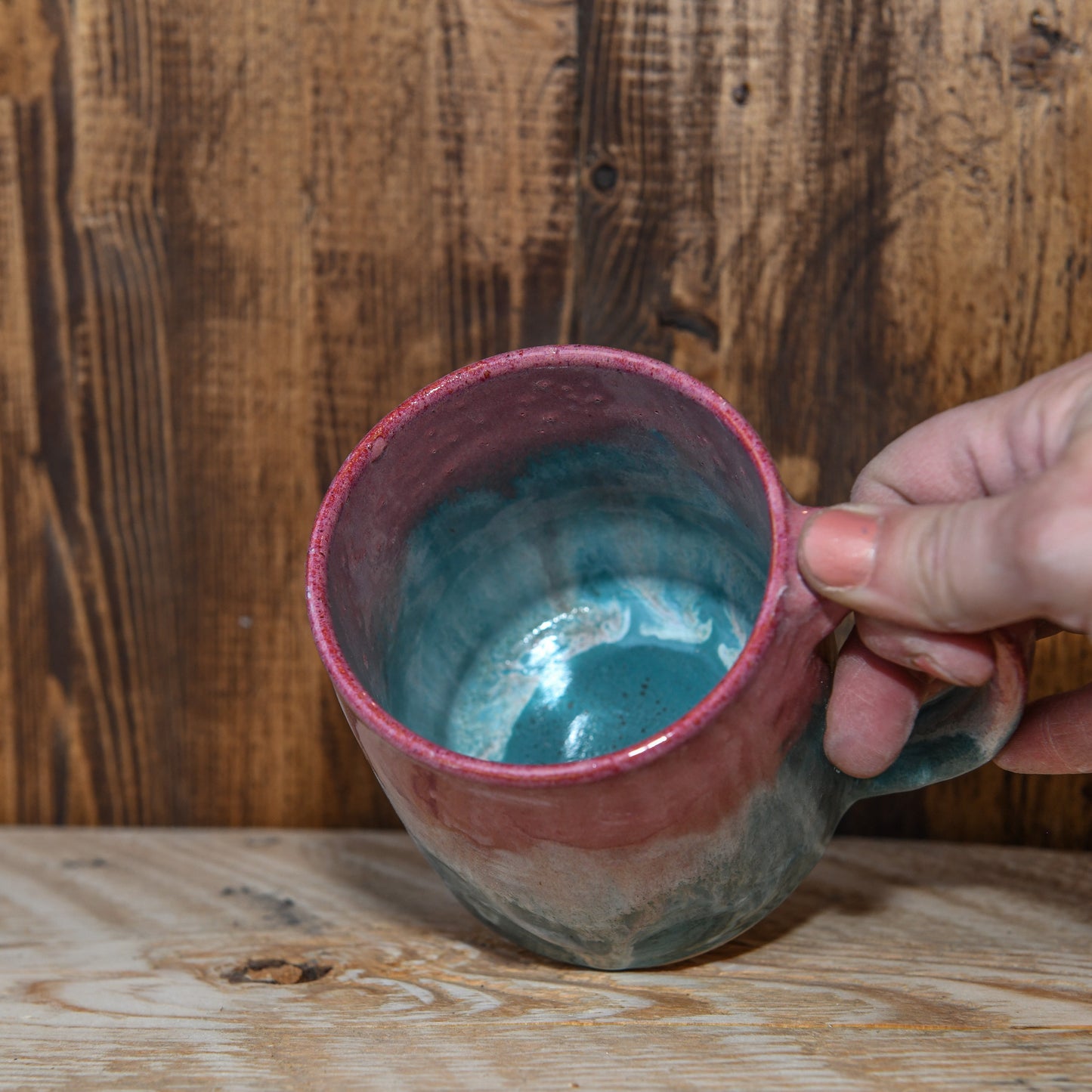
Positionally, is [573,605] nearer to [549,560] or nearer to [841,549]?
[549,560]

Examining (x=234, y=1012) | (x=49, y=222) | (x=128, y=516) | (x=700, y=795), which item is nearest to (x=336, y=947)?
(x=234, y=1012)

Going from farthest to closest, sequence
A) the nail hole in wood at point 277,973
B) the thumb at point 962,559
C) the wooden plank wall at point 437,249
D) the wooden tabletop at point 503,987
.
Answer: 1. the wooden plank wall at point 437,249
2. the nail hole in wood at point 277,973
3. the wooden tabletop at point 503,987
4. the thumb at point 962,559

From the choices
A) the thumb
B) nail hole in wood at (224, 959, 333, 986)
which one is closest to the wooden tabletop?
nail hole in wood at (224, 959, 333, 986)

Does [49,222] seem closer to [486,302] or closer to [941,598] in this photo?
[486,302]

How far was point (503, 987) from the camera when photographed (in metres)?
0.69

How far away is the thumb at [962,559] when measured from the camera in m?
0.49

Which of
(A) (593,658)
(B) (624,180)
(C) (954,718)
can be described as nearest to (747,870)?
(C) (954,718)

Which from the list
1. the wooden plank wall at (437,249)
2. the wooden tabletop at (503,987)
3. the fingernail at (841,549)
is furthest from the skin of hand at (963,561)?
the wooden plank wall at (437,249)

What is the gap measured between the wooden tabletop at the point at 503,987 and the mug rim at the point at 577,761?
154 millimetres

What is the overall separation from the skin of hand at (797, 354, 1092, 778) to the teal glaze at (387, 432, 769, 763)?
14 cm

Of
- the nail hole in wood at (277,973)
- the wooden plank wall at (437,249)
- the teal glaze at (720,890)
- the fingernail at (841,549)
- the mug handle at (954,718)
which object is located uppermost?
the wooden plank wall at (437,249)

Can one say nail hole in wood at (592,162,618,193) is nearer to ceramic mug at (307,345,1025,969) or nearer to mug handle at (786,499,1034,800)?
ceramic mug at (307,345,1025,969)

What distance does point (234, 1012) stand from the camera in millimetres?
667

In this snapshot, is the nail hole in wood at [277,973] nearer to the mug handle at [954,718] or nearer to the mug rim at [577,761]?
the mug rim at [577,761]
